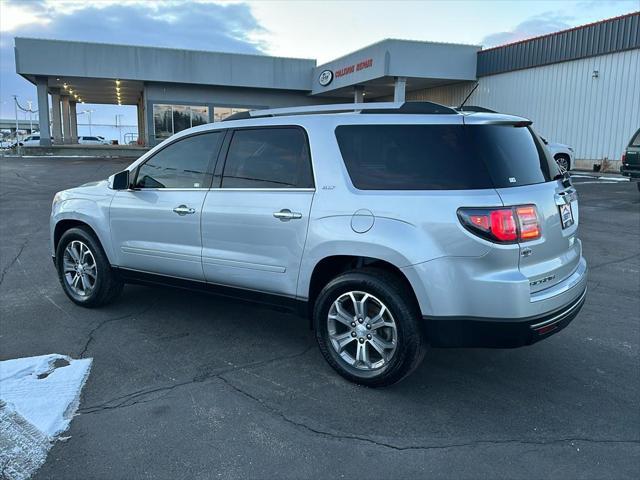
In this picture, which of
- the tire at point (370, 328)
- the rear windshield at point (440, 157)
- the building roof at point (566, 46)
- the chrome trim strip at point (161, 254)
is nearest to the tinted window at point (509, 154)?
the rear windshield at point (440, 157)

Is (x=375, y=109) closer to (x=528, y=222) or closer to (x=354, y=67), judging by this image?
(x=528, y=222)

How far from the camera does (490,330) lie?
3.27 m

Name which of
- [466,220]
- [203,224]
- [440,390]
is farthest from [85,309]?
[466,220]

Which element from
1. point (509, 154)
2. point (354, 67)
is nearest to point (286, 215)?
point (509, 154)

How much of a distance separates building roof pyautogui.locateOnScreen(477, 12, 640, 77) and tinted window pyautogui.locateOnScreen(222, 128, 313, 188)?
73.6ft

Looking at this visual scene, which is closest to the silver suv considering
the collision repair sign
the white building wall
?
the white building wall

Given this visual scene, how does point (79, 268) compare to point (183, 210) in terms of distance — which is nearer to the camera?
point (183, 210)

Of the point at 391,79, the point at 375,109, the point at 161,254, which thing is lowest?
the point at 161,254

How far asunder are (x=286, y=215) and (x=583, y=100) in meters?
24.2

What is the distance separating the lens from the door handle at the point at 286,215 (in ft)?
12.7

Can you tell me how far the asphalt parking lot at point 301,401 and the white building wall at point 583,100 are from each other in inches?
786

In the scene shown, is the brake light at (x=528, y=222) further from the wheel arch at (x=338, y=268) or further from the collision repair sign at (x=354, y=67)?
the collision repair sign at (x=354, y=67)

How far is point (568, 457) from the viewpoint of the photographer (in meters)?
2.93

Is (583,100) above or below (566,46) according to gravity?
below
